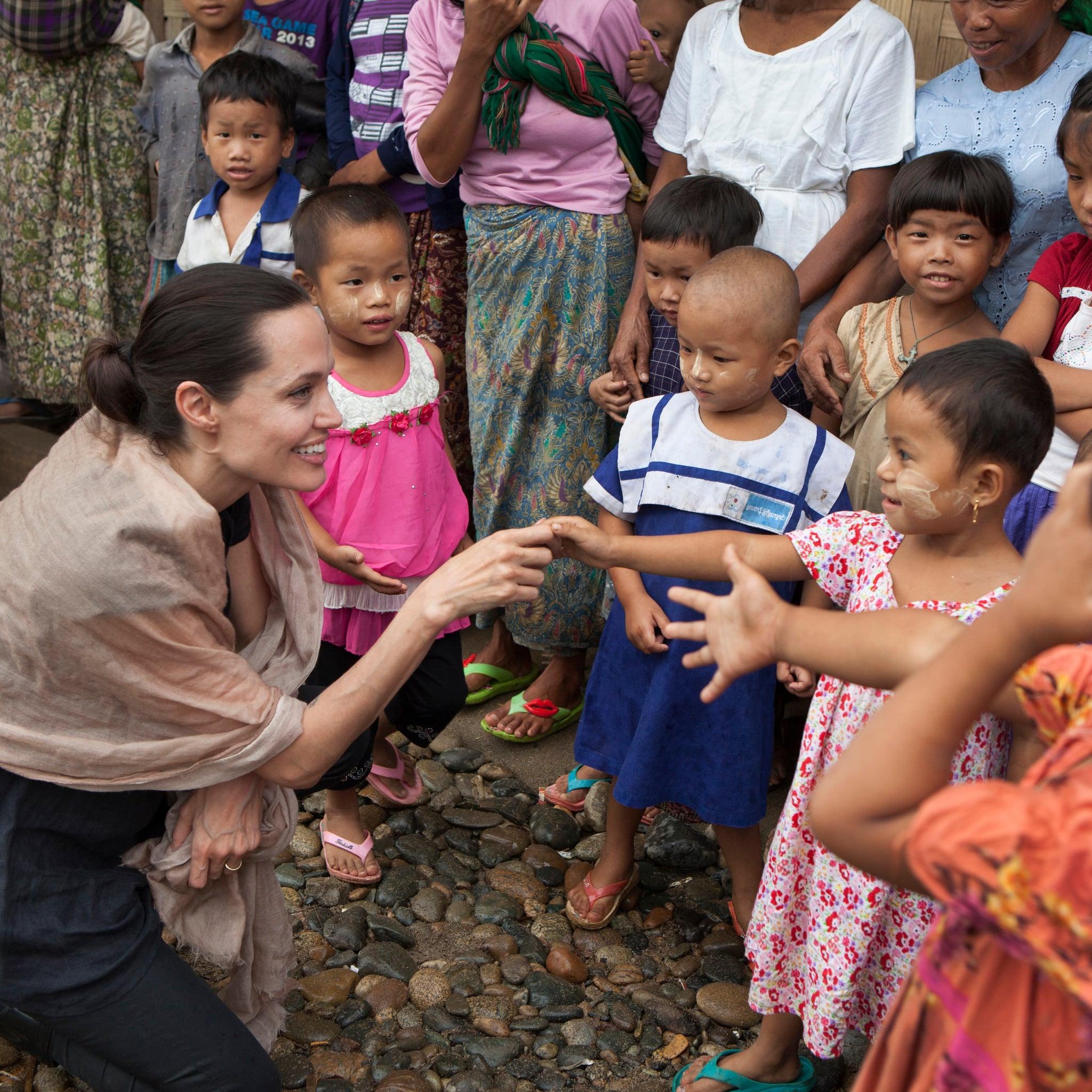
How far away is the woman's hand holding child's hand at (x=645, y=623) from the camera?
107 inches

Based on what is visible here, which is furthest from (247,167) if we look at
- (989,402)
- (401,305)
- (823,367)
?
(989,402)

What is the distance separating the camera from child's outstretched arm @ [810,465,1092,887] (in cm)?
117

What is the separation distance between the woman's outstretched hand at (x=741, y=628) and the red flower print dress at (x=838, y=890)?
584mm

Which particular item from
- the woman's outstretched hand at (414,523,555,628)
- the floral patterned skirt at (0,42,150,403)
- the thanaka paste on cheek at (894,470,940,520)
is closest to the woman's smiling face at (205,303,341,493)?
the woman's outstretched hand at (414,523,555,628)

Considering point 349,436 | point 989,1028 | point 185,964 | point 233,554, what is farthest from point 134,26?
point 989,1028

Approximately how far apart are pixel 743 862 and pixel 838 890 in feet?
2.54

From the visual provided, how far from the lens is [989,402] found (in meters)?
1.99

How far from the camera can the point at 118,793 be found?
2.25 metres

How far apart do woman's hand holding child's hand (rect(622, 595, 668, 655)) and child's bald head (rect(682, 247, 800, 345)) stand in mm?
681

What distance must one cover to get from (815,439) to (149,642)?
61.0 inches

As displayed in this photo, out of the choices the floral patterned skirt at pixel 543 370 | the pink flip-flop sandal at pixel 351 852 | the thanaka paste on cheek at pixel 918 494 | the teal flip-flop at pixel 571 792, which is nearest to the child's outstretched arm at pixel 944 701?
the thanaka paste on cheek at pixel 918 494

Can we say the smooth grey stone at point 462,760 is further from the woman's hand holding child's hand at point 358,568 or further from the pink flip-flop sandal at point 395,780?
the woman's hand holding child's hand at point 358,568

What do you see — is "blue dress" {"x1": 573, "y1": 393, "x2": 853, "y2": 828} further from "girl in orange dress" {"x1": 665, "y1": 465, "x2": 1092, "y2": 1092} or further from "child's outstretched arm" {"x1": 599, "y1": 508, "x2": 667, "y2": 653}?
"girl in orange dress" {"x1": 665, "y1": 465, "x2": 1092, "y2": 1092}

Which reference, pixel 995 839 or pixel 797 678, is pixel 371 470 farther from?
pixel 995 839
